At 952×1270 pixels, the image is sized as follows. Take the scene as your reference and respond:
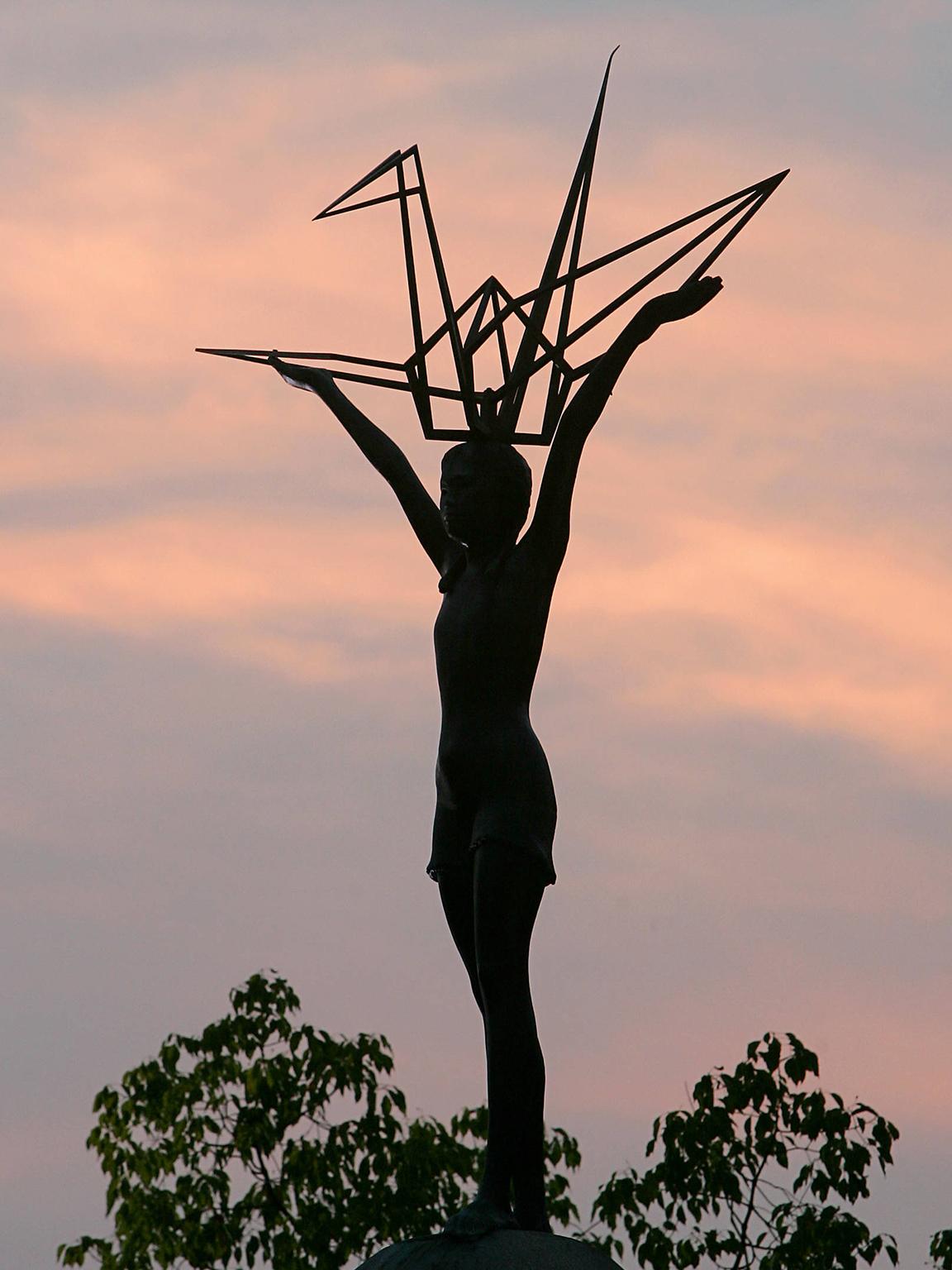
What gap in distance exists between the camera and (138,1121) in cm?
1952

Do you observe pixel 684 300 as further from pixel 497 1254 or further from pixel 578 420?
pixel 497 1254

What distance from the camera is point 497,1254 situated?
9.85 m

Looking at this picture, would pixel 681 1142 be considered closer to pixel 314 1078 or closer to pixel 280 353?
pixel 314 1078

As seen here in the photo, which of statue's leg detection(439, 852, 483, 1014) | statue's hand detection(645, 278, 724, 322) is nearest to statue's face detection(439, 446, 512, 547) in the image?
statue's hand detection(645, 278, 724, 322)

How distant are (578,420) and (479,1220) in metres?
3.39

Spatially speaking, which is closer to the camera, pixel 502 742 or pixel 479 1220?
pixel 479 1220

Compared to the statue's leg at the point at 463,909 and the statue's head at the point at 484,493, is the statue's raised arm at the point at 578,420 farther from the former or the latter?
the statue's leg at the point at 463,909

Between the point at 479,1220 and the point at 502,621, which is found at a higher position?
the point at 502,621

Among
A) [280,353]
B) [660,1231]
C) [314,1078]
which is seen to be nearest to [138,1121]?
[314,1078]

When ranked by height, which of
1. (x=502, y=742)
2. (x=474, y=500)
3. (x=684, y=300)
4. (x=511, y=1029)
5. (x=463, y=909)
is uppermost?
(x=684, y=300)

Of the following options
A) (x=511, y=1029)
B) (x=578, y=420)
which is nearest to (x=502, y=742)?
(x=511, y=1029)

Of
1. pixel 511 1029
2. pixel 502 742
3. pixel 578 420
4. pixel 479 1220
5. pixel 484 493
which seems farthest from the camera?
pixel 484 493

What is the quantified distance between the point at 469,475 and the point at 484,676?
0.90 metres

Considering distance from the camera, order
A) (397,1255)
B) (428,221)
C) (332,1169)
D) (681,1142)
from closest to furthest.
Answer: (397,1255) < (428,221) < (681,1142) < (332,1169)
